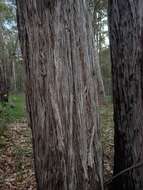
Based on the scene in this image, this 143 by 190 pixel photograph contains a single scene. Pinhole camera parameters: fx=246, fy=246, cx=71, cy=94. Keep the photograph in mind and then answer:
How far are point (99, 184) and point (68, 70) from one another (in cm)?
90

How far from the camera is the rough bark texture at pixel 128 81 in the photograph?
220 centimetres

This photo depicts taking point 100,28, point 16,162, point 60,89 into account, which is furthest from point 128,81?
point 100,28

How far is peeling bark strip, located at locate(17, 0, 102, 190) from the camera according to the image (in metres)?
1.62

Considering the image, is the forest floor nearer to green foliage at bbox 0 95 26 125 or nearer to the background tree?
green foliage at bbox 0 95 26 125

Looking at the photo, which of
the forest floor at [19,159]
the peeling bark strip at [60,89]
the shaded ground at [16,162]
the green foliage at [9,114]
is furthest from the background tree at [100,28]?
the green foliage at [9,114]

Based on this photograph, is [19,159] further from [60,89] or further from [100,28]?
[100,28]

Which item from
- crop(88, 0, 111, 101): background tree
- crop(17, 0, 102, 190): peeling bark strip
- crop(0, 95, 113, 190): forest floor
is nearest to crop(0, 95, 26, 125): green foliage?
crop(0, 95, 113, 190): forest floor

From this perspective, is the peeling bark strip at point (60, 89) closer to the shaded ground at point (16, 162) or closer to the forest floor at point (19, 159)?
the forest floor at point (19, 159)

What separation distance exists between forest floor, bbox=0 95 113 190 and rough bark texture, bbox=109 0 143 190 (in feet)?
2.47

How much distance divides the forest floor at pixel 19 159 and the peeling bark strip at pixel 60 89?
1.37 meters

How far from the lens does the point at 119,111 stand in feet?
7.72

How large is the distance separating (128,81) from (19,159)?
2650mm

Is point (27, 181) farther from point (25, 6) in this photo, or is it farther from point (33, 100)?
point (25, 6)

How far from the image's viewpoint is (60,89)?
166cm
